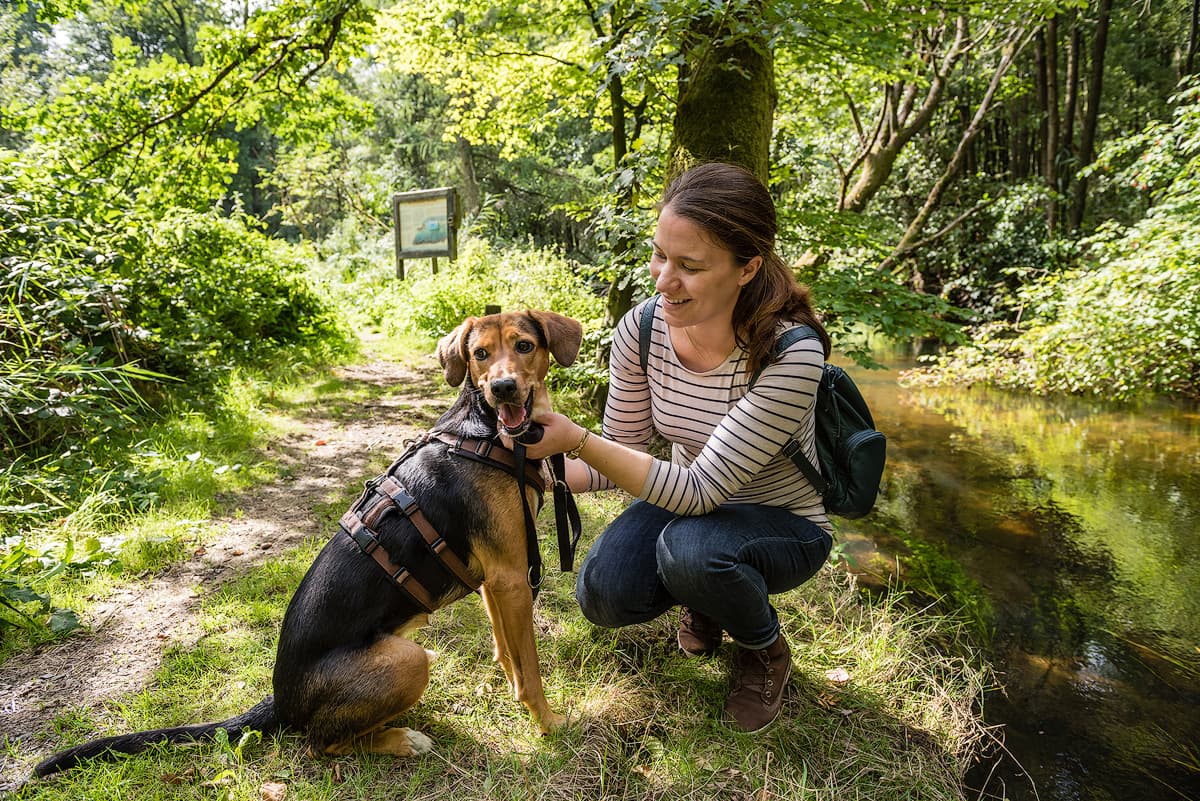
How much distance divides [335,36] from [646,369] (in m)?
6.34

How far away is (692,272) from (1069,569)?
389 cm

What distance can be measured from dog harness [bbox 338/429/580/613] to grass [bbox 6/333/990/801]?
541 mm

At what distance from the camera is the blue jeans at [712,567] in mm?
2215

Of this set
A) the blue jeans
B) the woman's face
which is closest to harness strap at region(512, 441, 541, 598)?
the blue jeans

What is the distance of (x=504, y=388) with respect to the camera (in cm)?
220

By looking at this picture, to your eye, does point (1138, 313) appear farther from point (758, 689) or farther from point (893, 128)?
point (758, 689)

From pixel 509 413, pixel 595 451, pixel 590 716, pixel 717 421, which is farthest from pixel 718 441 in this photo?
pixel 590 716

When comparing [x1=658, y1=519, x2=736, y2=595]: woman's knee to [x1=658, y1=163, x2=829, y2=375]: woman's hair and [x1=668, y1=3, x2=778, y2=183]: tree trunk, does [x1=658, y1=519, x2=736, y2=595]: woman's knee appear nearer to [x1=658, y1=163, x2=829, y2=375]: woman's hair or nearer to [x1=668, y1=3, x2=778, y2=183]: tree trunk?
[x1=658, y1=163, x2=829, y2=375]: woman's hair

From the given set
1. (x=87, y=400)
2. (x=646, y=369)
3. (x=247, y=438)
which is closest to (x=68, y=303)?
(x=87, y=400)

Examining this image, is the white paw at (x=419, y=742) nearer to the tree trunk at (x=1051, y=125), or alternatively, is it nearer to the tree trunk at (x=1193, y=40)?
the tree trunk at (x=1051, y=125)

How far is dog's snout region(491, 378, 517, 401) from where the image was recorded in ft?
7.20

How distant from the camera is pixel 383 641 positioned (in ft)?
6.91

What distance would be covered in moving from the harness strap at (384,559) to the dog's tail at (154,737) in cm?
64

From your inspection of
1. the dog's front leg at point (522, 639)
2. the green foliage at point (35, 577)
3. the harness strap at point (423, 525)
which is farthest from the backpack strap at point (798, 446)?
the green foliage at point (35, 577)
